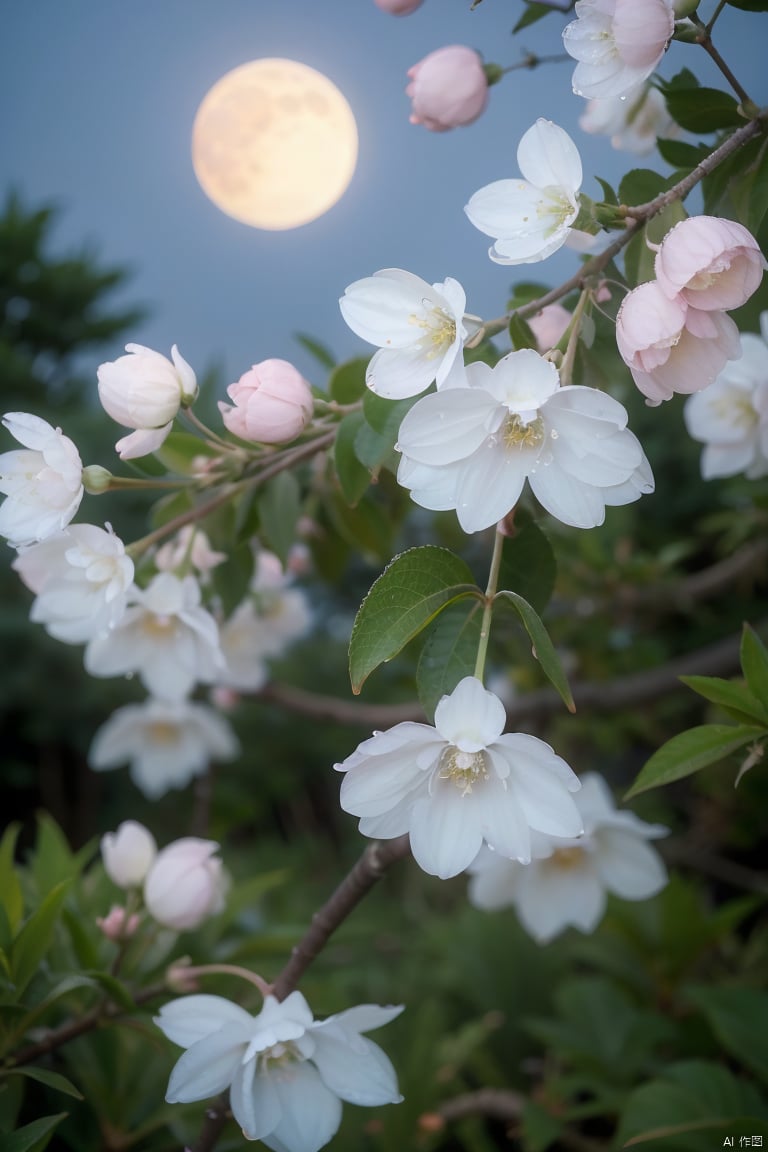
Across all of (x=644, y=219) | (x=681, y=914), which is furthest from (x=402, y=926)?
(x=644, y=219)

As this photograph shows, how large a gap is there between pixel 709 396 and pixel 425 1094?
825mm

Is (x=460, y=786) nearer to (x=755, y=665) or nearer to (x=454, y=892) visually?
(x=755, y=665)

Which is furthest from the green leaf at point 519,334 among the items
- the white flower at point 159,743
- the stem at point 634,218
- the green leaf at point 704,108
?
the white flower at point 159,743

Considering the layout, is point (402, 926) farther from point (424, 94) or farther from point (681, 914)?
point (424, 94)

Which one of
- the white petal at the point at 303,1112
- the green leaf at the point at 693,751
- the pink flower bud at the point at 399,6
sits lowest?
the white petal at the point at 303,1112

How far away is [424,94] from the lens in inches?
25.5

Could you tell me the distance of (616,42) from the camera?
507 mm

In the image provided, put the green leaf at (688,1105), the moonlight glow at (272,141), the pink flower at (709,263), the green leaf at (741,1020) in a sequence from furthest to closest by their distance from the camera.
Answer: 1. the moonlight glow at (272,141)
2. the green leaf at (741,1020)
3. the green leaf at (688,1105)
4. the pink flower at (709,263)

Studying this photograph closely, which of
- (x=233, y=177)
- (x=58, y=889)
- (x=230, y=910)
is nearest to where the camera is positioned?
(x=58, y=889)

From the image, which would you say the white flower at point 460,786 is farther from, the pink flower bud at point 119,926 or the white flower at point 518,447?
the pink flower bud at point 119,926

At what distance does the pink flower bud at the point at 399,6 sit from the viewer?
695 millimetres

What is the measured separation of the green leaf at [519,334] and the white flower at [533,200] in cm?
3

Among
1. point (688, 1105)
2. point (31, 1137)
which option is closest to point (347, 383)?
point (31, 1137)

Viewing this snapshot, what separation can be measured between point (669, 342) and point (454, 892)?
1975 millimetres
